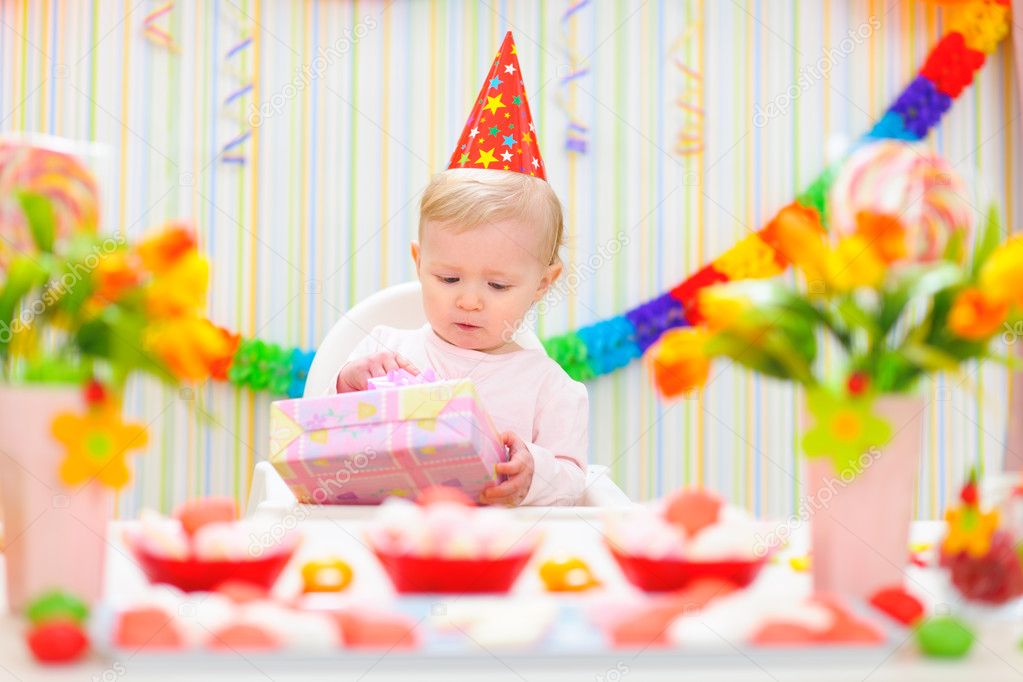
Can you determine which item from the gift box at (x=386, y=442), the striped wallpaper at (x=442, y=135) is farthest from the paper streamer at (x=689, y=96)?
the gift box at (x=386, y=442)

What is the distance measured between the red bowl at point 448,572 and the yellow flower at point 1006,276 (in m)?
0.32

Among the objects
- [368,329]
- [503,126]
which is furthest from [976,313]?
[368,329]

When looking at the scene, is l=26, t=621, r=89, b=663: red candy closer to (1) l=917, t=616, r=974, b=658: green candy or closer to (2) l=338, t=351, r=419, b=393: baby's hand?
(1) l=917, t=616, r=974, b=658: green candy

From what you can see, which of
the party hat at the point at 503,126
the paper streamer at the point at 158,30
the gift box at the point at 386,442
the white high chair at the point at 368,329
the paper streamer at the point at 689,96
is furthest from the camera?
the paper streamer at the point at 689,96

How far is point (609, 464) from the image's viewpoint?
2703mm

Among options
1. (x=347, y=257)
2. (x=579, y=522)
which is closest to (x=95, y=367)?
(x=579, y=522)

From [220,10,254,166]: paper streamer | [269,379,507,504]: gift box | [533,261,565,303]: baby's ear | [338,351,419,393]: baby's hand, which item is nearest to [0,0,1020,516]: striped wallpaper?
[220,10,254,166]: paper streamer

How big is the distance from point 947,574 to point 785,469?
7.03 feet

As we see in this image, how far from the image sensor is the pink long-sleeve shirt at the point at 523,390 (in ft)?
4.79

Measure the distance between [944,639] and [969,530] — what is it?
0.15 meters

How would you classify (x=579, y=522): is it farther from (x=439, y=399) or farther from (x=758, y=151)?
(x=758, y=151)

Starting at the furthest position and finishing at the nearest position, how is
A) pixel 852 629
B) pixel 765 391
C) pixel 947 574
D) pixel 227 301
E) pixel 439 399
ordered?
1. pixel 765 391
2. pixel 227 301
3. pixel 439 399
4. pixel 947 574
5. pixel 852 629

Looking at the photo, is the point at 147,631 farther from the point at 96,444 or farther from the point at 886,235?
the point at 886,235

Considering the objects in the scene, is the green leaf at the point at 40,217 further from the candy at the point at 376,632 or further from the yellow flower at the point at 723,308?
the yellow flower at the point at 723,308
